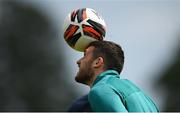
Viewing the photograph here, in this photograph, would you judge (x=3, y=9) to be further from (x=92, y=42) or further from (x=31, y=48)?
(x=92, y=42)

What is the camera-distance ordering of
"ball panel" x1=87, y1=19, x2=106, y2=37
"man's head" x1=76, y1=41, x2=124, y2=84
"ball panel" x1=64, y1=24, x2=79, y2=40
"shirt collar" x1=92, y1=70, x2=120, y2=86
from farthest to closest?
"ball panel" x1=64, y1=24, x2=79, y2=40
"ball panel" x1=87, y1=19, x2=106, y2=37
"man's head" x1=76, y1=41, x2=124, y2=84
"shirt collar" x1=92, y1=70, x2=120, y2=86

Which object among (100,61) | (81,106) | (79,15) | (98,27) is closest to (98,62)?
(100,61)

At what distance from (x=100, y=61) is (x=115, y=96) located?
0.77 meters

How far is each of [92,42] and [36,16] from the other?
1421 inches

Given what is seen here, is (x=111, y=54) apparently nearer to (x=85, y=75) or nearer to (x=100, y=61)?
(x=100, y=61)

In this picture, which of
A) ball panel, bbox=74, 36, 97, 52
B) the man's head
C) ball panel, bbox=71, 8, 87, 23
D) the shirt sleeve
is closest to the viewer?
the shirt sleeve

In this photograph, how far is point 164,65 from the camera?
48.6 m

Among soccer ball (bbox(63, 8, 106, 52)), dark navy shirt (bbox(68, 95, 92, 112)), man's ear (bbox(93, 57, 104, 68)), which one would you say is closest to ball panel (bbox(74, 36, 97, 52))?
soccer ball (bbox(63, 8, 106, 52))

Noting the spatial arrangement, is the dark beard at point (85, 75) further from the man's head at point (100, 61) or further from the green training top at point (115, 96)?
the green training top at point (115, 96)

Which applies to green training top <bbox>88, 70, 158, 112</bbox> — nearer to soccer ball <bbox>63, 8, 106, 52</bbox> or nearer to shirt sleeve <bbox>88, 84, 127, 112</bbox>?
shirt sleeve <bbox>88, 84, 127, 112</bbox>

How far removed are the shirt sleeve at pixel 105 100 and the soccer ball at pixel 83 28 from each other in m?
1.14

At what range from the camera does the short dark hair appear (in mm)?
12047

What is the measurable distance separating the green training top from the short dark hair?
121 mm

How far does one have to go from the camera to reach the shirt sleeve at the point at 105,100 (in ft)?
37.0
